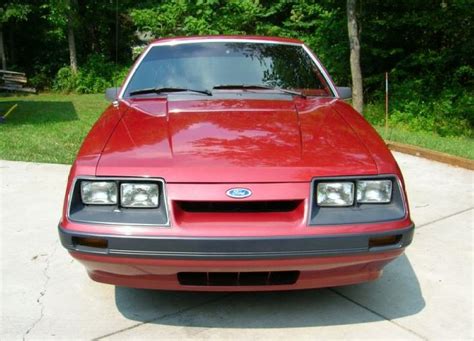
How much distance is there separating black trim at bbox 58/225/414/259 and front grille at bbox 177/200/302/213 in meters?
0.18

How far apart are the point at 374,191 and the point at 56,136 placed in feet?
23.8

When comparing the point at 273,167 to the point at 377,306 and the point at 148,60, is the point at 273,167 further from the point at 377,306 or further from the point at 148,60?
the point at 148,60

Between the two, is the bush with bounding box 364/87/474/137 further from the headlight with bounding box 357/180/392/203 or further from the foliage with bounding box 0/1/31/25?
the foliage with bounding box 0/1/31/25

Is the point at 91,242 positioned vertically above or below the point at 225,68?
below

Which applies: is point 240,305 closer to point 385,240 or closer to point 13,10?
point 385,240

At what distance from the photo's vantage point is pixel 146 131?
280 cm

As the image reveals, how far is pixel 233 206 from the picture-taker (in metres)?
2.42

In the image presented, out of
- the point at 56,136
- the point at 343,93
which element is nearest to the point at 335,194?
the point at 343,93

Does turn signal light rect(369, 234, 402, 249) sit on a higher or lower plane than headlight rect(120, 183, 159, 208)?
lower

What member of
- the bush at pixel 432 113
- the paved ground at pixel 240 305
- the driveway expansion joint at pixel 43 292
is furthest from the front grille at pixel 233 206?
the bush at pixel 432 113

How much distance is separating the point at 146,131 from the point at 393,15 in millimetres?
11121

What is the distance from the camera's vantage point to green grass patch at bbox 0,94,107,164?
23.1 feet

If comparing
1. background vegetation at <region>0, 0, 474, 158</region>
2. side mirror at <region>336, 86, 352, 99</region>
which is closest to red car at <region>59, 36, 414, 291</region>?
side mirror at <region>336, 86, 352, 99</region>

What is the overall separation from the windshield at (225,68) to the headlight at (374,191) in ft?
4.36
